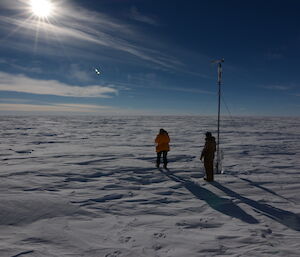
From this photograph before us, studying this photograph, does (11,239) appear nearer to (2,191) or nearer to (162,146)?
(2,191)

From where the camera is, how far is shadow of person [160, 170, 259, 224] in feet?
15.9

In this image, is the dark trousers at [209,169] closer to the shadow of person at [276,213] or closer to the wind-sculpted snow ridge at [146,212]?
the wind-sculpted snow ridge at [146,212]

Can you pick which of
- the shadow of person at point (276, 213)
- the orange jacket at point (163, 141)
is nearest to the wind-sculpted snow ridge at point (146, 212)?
the shadow of person at point (276, 213)

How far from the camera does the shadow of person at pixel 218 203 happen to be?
485 cm

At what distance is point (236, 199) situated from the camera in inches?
229

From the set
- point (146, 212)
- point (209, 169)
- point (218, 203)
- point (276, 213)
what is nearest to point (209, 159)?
point (209, 169)

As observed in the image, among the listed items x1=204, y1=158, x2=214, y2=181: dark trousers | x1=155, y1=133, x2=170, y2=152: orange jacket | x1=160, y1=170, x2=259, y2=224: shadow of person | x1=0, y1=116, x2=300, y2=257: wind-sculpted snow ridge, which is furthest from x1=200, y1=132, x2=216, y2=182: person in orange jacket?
x1=155, y1=133, x2=170, y2=152: orange jacket

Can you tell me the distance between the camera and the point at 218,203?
5.55 metres

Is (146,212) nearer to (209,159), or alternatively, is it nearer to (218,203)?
(218,203)

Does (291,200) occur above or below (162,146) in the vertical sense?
below

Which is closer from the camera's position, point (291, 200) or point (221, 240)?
point (221, 240)

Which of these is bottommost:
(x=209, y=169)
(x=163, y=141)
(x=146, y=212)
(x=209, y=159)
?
(x=146, y=212)

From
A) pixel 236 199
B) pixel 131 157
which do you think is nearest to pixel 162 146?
pixel 131 157

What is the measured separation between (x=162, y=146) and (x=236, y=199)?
12.3 feet
